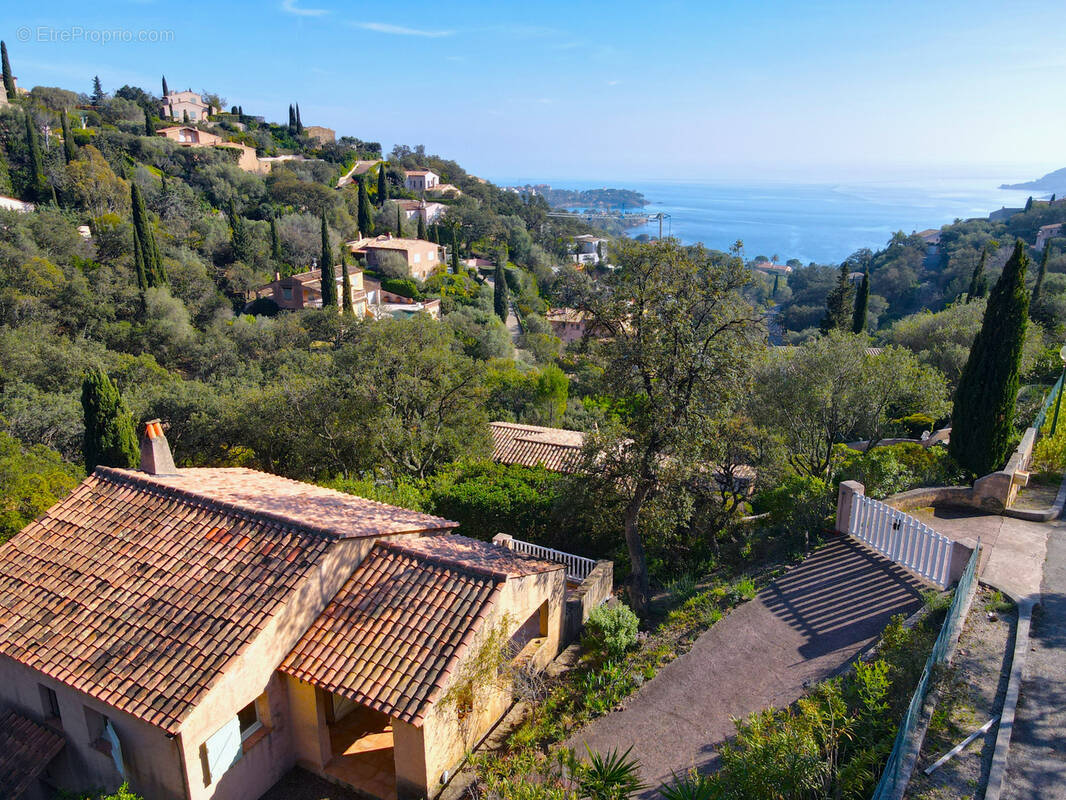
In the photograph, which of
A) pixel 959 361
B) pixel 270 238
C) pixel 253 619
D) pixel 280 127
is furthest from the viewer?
pixel 280 127

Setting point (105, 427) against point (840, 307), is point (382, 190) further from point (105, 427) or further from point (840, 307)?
point (105, 427)

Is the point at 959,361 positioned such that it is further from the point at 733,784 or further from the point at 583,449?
the point at 733,784

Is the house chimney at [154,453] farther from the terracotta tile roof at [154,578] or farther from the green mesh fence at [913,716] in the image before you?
the green mesh fence at [913,716]

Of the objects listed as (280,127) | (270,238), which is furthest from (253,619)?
(280,127)

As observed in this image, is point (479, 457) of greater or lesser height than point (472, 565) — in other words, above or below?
below

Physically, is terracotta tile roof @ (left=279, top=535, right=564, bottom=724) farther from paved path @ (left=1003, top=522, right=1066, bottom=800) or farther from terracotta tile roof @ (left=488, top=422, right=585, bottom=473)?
terracotta tile roof @ (left=488, top=422, right=585, bottom=473)

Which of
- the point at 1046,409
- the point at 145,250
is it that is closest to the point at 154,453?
the point at 1046,409
